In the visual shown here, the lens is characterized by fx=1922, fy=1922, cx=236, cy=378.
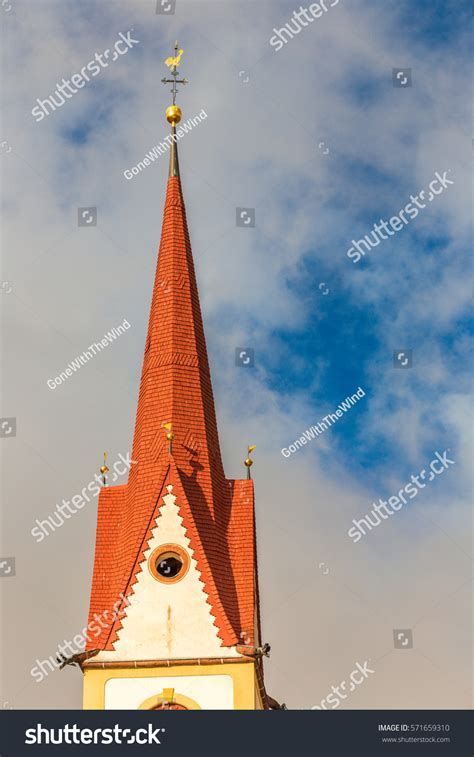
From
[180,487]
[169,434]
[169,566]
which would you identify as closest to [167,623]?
[169,566]

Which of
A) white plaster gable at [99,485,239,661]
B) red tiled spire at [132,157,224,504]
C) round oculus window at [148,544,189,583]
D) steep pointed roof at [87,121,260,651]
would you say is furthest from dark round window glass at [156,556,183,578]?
red tiled spire at [132,157,224,504]

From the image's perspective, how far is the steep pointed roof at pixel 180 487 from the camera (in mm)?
45812

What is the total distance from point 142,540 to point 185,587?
1627 millimetres

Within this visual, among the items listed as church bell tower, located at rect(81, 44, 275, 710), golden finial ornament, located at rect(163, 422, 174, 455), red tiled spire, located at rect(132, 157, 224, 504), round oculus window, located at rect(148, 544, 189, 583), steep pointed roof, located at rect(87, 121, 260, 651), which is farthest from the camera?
red tiled spire, located at rect(132, 157, 224, 504)

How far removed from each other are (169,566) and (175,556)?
1.10ft

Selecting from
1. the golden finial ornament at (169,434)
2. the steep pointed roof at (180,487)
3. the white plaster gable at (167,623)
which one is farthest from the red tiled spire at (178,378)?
the white plaster gable at (167,623)

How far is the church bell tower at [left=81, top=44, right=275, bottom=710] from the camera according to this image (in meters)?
44.4

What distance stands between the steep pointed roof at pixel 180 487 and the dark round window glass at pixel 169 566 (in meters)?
0.49

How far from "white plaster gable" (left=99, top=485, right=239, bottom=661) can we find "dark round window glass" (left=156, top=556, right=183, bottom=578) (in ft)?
1.08

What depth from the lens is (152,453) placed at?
48.1m

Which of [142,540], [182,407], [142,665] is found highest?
[182,407]

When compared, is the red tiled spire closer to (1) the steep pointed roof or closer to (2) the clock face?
(1) the steep pointed roof
